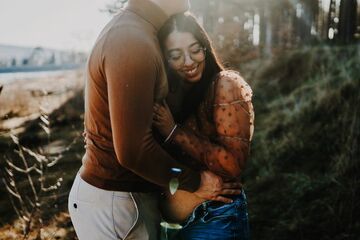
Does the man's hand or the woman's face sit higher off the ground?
the woman's face

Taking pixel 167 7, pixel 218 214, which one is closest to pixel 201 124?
pixel 218 214

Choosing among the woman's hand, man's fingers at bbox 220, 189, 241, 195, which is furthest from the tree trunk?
the woman's hand

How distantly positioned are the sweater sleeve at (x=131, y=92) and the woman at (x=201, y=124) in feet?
1.04

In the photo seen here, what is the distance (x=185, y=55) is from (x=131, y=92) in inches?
26.7

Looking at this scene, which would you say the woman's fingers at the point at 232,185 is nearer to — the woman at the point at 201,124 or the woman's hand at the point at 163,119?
the woman at the point at 201,124

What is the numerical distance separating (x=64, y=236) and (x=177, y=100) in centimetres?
303

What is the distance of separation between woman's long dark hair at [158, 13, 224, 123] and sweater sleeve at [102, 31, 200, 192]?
1.61ft

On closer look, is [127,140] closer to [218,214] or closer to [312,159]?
[218,214]

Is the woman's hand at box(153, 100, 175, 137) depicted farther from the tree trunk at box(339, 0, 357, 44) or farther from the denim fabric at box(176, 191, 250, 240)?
the tree trunk at box(339, 0, 357, 44)

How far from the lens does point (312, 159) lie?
5984 mm

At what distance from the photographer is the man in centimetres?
157

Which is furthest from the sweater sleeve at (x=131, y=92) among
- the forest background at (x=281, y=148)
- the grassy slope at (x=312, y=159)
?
the grassy slope at (x=312, y=159)

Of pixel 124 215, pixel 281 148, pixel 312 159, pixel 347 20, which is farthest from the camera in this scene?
pixel 347 20

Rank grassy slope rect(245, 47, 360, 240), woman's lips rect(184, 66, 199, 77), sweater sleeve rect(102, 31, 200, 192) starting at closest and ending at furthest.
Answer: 1. sweater sleeve rect(102, 31, 200, 192)
2. woman's lips rect(184, 66, 199, 77)
3. grassy slope rect(245, 47, 360, 240)
